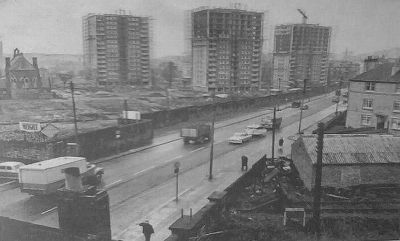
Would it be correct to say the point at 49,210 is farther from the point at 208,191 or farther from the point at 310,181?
the point at 310,181

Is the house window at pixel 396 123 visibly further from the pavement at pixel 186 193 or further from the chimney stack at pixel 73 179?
the chimney stack at pixel 73 179

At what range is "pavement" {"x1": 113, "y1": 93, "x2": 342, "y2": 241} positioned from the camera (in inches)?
617

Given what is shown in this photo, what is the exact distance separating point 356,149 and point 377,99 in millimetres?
17863

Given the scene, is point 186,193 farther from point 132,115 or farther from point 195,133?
point 132,115

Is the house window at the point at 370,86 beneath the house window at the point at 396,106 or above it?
above

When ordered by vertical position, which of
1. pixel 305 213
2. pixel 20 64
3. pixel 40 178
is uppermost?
pixel 20 64

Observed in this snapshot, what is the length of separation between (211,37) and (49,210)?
269 ft

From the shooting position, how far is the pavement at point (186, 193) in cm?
1568

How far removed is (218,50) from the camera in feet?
316

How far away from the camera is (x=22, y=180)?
18703 mm

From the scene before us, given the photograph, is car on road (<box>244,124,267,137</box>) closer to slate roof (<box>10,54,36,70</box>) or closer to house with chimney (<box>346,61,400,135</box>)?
house with chimney (<box>346,61,400,135</box>)

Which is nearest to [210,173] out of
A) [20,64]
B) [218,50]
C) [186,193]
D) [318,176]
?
[186,193]

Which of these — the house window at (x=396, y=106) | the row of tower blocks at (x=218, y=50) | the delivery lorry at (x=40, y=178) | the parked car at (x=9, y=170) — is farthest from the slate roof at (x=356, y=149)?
the row of tower blocks at (x=218, y=50)

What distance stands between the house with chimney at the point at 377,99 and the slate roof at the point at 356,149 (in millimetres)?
13743
